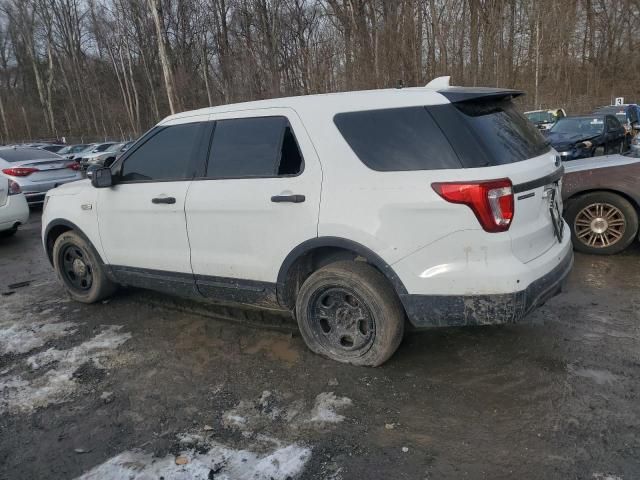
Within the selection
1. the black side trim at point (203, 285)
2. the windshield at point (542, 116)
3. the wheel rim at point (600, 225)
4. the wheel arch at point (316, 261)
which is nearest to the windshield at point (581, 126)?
the wheel rim at point (600, 225)

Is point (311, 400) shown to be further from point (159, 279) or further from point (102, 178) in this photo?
point (102, 178)

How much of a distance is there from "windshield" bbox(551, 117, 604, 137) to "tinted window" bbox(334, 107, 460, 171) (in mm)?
11063

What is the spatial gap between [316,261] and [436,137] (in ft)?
4.13

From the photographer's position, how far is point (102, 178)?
14.7 ft

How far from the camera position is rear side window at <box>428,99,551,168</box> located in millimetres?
3029

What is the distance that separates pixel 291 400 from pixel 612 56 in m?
42.0

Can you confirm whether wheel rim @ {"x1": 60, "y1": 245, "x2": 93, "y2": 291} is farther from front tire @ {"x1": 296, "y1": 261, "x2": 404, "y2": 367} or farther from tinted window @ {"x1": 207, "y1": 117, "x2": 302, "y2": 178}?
front tire @ {"x1": 296, "y1": 261, "x2": 404, "y2": 367}

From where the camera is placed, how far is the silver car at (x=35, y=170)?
10.8 metres

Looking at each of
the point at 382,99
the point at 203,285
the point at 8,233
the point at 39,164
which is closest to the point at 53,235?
the point at 203,285

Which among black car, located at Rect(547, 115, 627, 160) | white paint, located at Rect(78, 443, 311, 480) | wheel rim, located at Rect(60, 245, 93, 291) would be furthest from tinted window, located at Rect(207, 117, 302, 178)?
black car, located at Rect(547, 115, 627, 160)

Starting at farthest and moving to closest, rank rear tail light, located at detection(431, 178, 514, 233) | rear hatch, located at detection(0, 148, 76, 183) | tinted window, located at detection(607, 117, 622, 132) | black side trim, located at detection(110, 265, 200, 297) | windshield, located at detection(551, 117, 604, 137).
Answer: tinted window, located at detection(607, 117, 622, 132) → windshield, located at detection(551, 117, 604, 137) → rear hatch, located at detection(0, 148, 76, 183) → black side trim, located at detection(110, 265, 200, 297) → rear tail light, located at detection(431, 178, 514, 233)

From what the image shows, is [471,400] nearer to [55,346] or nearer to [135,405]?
[135,405]

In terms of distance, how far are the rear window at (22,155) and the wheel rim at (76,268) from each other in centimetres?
742

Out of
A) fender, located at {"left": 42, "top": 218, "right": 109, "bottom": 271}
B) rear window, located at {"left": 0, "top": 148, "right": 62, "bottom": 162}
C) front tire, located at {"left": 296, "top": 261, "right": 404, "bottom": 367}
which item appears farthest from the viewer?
rear window, located at {"left": 0, "top": 148, "right": 62, "bottom": 162}
